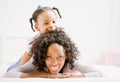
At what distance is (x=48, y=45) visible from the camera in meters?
0.80

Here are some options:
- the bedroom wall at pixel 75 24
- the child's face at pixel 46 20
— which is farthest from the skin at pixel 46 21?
the bedroom wall at pixel 75 24

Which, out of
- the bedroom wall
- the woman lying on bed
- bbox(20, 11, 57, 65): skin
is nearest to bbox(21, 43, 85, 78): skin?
the woman lying on bed

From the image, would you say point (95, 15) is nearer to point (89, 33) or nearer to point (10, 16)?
point (89, 33)

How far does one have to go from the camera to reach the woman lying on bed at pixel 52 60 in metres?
0.80

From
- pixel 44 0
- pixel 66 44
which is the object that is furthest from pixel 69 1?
pixel 66 44

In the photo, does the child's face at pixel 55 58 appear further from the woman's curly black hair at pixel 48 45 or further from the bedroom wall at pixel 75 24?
the bedroom wall at pixel 75 24

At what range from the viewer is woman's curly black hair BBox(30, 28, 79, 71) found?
81 cm

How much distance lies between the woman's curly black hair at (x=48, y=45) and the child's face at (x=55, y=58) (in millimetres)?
12

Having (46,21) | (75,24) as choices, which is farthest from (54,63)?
(75,24)

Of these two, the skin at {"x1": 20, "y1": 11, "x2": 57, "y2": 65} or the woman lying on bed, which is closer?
the woman lying on bed

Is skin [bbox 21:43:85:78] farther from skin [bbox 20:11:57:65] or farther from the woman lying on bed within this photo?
skin [bbox 20:11:57:65]

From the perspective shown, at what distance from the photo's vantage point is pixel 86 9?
2006mm

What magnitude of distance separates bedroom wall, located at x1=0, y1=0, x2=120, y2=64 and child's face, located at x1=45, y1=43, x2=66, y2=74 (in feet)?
3.52

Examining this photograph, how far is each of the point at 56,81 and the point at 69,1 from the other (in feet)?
4.27
